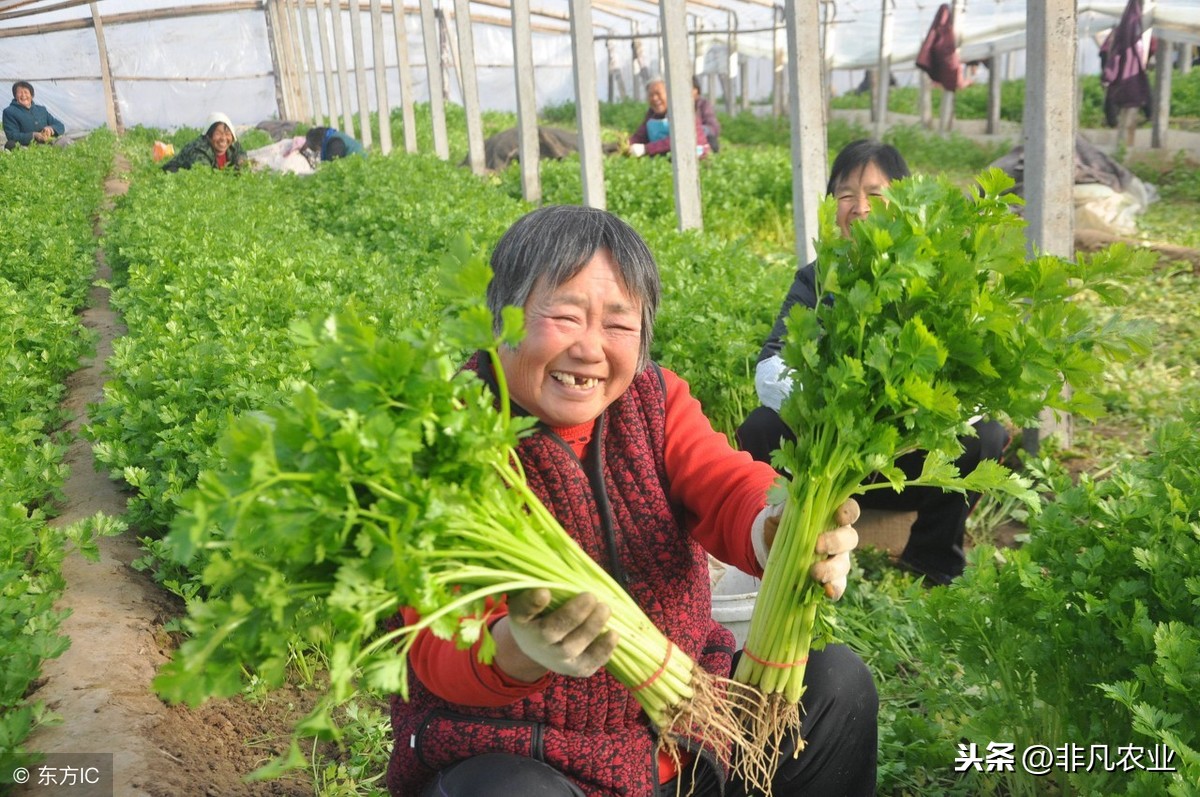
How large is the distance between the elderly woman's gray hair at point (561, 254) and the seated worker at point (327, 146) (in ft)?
47.9

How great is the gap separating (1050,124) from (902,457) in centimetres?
162

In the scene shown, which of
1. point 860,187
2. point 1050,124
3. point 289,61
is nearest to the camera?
point 860,187

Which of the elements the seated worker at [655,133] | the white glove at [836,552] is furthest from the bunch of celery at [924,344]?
the seated worker at [655,133]

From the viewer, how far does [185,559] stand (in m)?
1.31

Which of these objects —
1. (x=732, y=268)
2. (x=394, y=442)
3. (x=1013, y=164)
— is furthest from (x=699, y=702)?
(x=1013, y=164)

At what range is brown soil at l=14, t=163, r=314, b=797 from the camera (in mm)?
2627

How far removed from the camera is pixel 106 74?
97.0 ft

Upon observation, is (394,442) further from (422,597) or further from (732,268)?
(732,268)

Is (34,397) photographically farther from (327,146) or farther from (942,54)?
(942,54)

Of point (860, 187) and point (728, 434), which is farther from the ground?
point (860, 187)

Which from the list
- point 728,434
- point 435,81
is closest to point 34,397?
point 728,434

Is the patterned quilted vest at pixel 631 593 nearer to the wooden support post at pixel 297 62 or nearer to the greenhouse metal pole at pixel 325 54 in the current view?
the greenhouse metal pole at pixel 325 54

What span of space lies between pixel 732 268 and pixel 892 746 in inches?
127

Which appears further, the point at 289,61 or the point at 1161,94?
the point at 289,61
